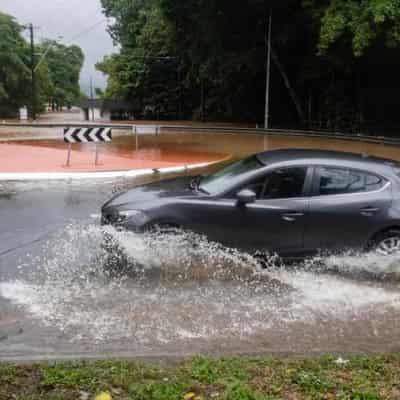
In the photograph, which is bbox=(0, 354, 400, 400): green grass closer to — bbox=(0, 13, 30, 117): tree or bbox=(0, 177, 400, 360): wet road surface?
bbox=(0, 177, 400, 360): wet road surface

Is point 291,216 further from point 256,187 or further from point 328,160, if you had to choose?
point 328,160

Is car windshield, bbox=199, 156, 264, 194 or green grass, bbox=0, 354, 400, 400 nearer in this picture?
green grass, bbox=0, 354, 400, 400

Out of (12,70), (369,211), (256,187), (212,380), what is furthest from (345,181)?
(12,70)

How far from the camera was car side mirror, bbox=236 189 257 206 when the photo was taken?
651 cm

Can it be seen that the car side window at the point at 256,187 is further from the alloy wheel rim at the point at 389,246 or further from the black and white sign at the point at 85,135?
the black and white sign at the point at 85,135

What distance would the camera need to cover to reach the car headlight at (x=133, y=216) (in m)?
6.67

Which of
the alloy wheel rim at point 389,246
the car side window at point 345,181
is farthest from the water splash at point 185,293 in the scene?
the car side window at point 345,181

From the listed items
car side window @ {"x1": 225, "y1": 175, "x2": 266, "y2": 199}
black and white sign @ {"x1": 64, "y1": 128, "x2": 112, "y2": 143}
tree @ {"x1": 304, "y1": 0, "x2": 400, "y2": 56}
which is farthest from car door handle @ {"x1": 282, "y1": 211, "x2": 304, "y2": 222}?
tree @ {"x1": 304, "y1": 0, "x2": 400, "y2": 56}

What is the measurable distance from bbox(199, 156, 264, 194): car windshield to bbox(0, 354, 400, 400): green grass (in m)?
3.12

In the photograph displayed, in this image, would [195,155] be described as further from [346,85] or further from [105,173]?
[346,85]

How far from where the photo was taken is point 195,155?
20.7 meters

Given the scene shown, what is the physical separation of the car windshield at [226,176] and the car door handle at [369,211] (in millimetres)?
1401

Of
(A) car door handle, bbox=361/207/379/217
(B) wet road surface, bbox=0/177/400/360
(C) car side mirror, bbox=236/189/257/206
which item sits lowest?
(B) wet road surface, bbox=0/177/400/360

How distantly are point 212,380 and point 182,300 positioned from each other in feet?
7.48
